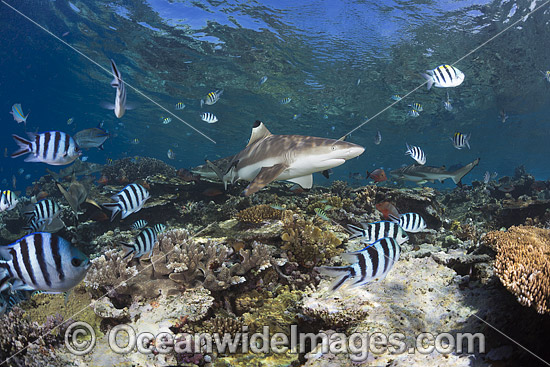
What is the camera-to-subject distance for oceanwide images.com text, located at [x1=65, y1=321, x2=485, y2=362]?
3006 millimetres

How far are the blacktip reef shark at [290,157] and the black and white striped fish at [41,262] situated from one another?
186 centimetres

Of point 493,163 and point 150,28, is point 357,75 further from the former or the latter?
point 493,163

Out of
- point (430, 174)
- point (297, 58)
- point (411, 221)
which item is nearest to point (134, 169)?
point (430, 174)

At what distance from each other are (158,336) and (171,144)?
5636cm

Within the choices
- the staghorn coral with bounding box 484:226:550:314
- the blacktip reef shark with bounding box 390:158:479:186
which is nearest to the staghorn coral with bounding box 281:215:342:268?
the staghorn coral with bounding box 484:226:550:314

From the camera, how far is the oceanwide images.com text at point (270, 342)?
3.01 metres

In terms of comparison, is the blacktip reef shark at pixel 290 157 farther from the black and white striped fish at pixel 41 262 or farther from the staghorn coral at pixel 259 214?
the black and white striped fish at pixel 41 262

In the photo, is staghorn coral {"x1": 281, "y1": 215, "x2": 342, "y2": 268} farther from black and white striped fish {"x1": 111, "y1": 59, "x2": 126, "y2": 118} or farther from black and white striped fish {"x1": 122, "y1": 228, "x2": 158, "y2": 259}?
black and white striped fish {"x1": 111, "y1": 59, "x2": 126, "y2": 118}

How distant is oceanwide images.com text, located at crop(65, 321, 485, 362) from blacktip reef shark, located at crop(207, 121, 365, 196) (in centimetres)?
201

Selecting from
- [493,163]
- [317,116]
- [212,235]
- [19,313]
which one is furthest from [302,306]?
[493,163]

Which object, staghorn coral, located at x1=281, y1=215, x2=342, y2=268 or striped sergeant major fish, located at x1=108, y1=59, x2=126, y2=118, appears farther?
staghorn coral, located at x1=281, y1=215, x2=342, y2=268

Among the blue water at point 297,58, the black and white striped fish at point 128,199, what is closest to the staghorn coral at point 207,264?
the black and white striped fish at point 128,199

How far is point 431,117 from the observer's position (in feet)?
99.4

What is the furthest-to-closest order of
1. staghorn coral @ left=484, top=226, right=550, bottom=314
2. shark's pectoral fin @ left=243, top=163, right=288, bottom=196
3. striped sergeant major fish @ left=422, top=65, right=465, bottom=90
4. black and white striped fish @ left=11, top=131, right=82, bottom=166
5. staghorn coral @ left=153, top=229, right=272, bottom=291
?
striped sergeant major fish @ left=422, top=65, right=465, bottom=90, staghorn coral @ left=153, top=229, right=272, bottom=291, black and white striped fish @ left=11, top=131, right=82, bottom=166, shark's pectoral fin @ left=243, top=163, right=288, bottom=196, staghorn coral @ left=484, top=226, right=550, bottom=314
